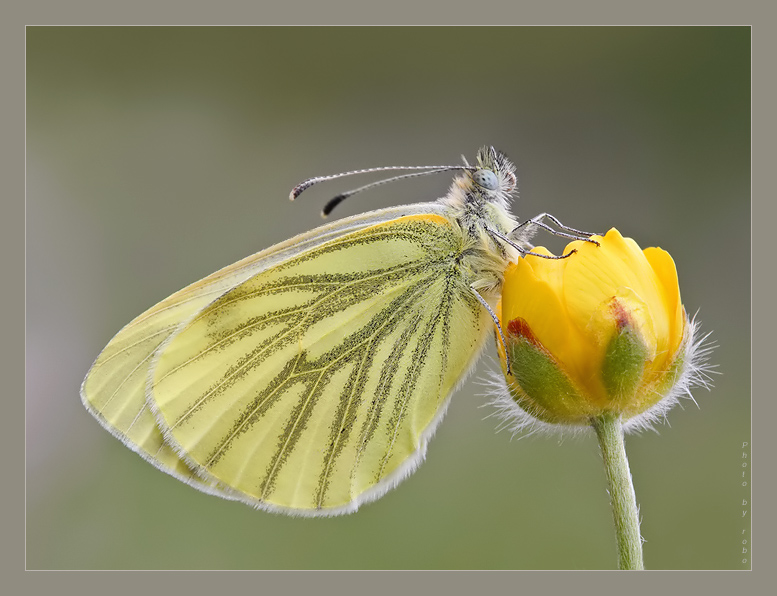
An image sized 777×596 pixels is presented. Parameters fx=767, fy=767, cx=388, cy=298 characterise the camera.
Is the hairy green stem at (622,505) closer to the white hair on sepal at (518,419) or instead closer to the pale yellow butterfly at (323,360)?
the white hair on sepal at (518,419)

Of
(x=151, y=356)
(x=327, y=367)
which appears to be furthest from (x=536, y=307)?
(x=151, y=356)

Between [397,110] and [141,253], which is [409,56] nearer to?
[397,110]

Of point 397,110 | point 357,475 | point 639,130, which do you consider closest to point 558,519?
point 357,475

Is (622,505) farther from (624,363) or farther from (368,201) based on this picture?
(368,201)

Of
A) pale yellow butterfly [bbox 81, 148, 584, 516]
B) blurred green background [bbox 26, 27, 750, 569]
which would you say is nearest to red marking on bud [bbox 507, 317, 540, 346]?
pale yellow butterfly [bbox 81, 148, 584, 516]

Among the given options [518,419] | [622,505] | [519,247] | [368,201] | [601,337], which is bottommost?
[622,505]
